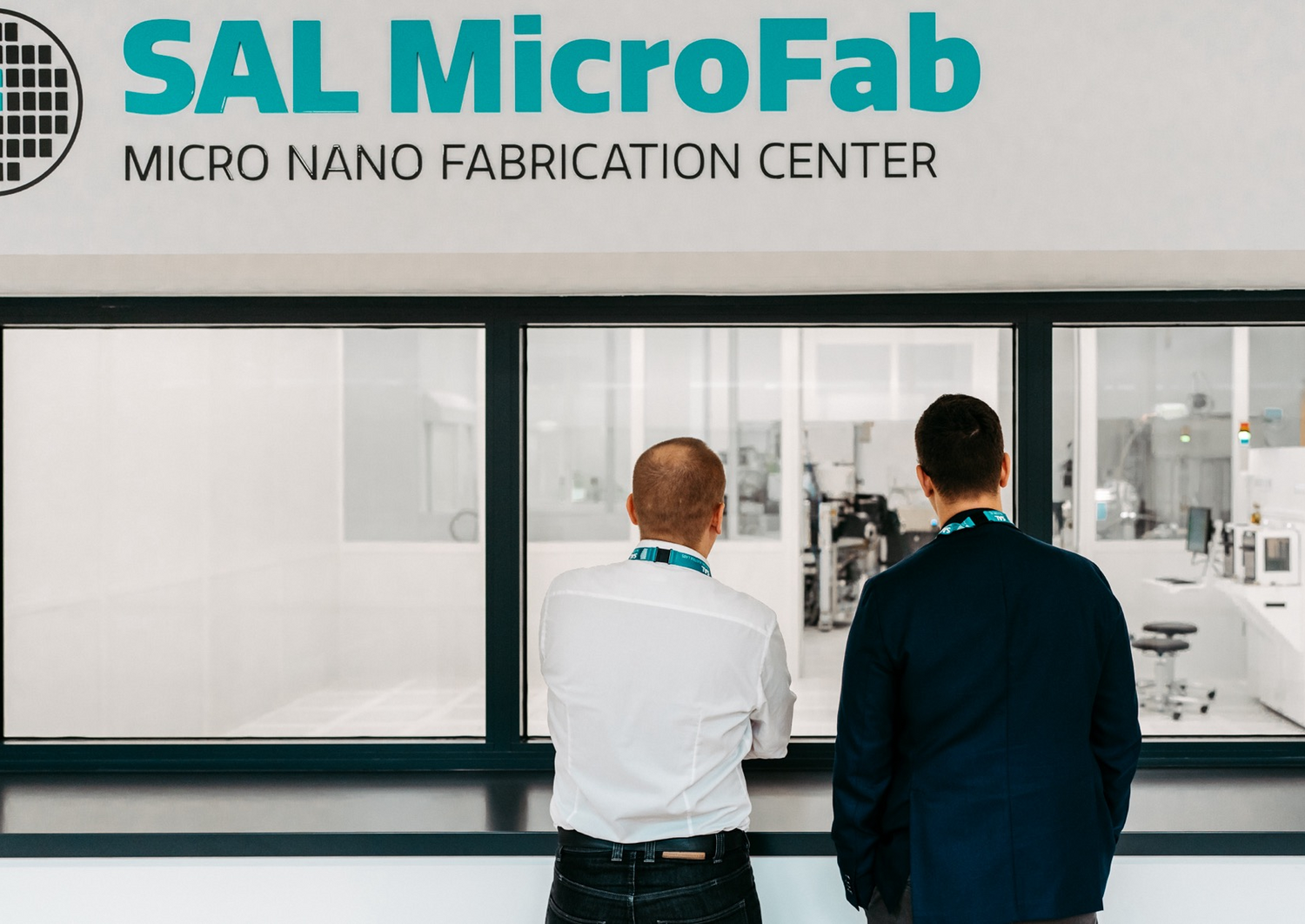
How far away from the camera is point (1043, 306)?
2.60 meters

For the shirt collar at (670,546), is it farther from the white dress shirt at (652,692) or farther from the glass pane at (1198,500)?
the glass pane at (1198,500)

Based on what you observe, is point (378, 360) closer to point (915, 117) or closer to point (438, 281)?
point (438, 281)

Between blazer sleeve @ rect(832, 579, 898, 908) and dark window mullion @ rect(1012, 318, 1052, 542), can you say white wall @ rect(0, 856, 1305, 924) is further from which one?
dark window mullion @ rect(1012, 318, 1052, 542)

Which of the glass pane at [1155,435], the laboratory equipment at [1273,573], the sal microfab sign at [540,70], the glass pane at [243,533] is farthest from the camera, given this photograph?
the glass pane at [1155,435]

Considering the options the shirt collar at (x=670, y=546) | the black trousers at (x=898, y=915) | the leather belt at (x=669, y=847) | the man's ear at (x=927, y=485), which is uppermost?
the man's ear at (x=927, y=485)

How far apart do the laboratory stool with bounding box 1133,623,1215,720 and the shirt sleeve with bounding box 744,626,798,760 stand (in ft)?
11.8

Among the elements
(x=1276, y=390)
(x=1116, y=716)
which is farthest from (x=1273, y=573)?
(x=1116, y=716)

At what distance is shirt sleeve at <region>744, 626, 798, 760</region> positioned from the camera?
1.79 metres

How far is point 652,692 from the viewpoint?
1711 mm

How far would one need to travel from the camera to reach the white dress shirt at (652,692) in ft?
5.64

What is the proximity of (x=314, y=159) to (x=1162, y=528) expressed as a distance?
5840 mm

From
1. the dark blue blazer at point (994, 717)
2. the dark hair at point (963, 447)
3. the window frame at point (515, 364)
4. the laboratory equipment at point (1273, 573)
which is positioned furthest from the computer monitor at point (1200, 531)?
the dark hair at point (963, 447)

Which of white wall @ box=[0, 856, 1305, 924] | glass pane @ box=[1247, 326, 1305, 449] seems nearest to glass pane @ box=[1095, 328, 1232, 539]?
glass pane @ box=[1247, 326, 1305, 449]

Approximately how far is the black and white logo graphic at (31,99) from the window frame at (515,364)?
52 centimetres
